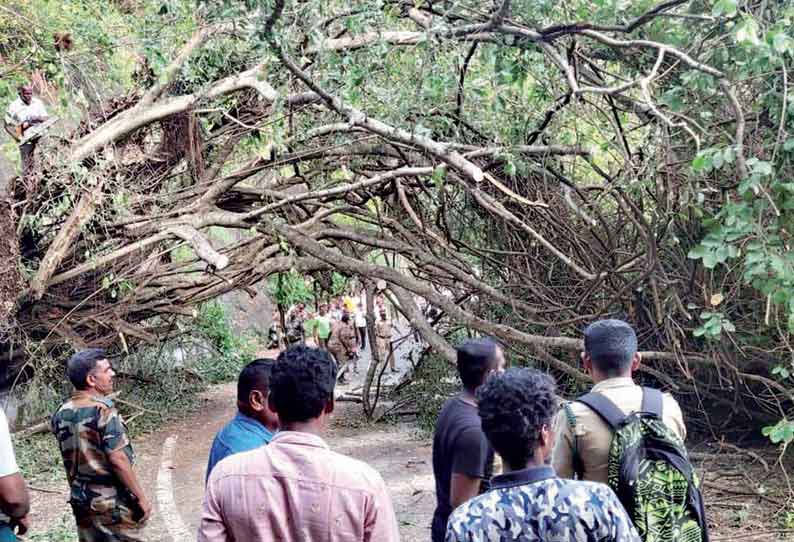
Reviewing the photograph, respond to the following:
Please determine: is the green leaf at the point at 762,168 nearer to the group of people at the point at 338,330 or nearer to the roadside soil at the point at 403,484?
the roadside soil at the point at 403,484

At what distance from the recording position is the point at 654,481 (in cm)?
306

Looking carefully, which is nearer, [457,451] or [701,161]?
[457,451]

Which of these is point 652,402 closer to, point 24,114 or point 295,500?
point 295,500

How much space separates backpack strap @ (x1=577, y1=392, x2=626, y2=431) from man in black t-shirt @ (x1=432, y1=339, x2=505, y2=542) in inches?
26.1

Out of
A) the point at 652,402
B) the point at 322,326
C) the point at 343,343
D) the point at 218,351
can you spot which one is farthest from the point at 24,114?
the point at 343,343

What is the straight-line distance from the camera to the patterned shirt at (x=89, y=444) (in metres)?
4.78

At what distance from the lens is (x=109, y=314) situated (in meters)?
11.1

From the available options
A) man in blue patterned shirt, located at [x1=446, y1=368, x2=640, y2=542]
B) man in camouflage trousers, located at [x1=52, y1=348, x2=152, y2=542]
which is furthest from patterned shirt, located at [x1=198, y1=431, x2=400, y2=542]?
man in camouflage trousers, located at [x1=52, y1=348, x2=152, y2=542]

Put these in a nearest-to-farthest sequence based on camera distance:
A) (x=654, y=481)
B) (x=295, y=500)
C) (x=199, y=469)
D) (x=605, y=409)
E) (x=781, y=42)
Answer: (x=295, y=500) → (x=654, y=481) → (x=605, y=409) → (x=781, y=42) → (x=199, y=469)

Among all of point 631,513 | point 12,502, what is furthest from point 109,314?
point 631,513

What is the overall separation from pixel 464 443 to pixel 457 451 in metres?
0.05

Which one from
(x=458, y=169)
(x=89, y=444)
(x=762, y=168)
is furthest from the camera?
(x=458, y=169)

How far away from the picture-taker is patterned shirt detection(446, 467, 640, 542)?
234 cm

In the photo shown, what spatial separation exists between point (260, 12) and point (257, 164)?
182 inches
